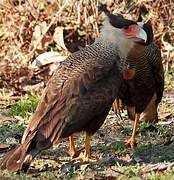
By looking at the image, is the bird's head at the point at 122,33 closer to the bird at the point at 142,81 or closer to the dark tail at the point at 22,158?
the bird at the point at 142,81

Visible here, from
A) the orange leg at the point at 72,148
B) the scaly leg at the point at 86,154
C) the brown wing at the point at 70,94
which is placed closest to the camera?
the brown wing at the point at 70,94

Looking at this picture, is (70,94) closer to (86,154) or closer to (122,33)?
(86,154)

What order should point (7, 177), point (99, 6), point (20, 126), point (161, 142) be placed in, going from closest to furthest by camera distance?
point (7, 177), point (161, 142), point (20, 126), point (99, 6)

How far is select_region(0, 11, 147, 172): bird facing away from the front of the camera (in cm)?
531

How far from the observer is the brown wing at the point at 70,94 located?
17.5 ft

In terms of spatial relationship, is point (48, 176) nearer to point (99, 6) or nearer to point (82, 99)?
point (82, 99)

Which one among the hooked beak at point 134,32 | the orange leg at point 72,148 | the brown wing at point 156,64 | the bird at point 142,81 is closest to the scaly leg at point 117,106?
the bird at point 142,81

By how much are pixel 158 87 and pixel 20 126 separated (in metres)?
1.47

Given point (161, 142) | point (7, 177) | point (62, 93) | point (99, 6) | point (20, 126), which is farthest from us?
point (99, 6)

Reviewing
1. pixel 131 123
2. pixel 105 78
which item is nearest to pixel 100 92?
pixel 105 78

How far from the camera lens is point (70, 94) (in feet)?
17.8

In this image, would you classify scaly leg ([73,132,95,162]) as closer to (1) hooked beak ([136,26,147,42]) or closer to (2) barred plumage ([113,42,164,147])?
(2) barred plumage ([113,42,164,147])

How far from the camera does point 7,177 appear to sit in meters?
5.10

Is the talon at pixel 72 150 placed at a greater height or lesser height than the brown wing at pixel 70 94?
lesser
